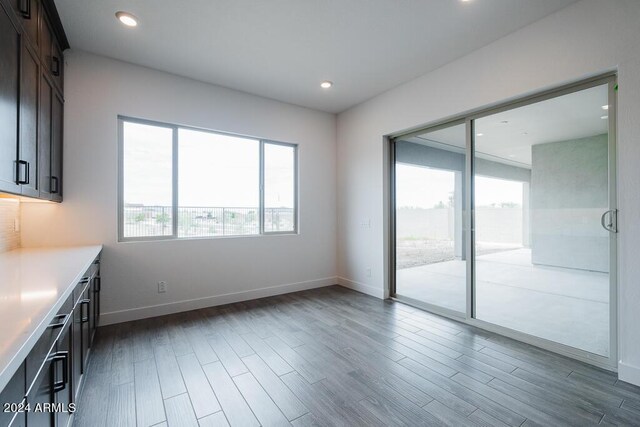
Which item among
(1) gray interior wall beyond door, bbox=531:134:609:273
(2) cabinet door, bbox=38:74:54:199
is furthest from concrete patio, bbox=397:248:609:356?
(2) cabinet door, bbox=38:74:54:199

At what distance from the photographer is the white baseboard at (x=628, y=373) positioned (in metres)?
2.03

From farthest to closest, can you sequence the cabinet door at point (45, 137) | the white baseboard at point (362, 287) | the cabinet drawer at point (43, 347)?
the white baseboard at point (362, 287) < the cabinet door at point (45, 137) < the cabinet drawer at point (43, 347)

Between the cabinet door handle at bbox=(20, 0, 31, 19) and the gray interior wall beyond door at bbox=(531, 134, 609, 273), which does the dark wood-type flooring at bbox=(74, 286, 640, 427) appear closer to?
the gray interior wall beyond door at bbox=(531, 134, 609, 273)

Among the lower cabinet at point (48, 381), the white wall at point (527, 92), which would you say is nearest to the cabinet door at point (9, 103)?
the lower cabinet at point (48, 381)

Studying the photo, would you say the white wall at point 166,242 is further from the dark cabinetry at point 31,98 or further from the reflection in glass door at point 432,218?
the reflection in glass door at point 432,218

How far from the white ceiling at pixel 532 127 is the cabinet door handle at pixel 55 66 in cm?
393

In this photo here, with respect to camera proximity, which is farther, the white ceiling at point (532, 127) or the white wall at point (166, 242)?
the white wall at point (166, 242)

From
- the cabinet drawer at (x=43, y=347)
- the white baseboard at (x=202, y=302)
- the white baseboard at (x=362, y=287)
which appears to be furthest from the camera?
the white baseboard at (x=362, y=287)

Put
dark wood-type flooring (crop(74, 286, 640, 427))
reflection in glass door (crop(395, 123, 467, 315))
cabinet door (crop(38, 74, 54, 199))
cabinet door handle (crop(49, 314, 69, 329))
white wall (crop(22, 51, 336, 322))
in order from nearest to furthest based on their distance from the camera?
cabinet door handle (crop(49, 314, 69, 329)) → dark wood-type flooring (crop(74, 286, 640, 427)) → cabinet door (crop(38, 74, 54, 199)) → white wall (crop(22, 51, 336, 322)) → reflection in glass door (crop(395, 123, 467, 315))

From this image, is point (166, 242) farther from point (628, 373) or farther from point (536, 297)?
point (628, 373)

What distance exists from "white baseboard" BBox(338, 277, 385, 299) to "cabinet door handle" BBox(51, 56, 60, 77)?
424 cm

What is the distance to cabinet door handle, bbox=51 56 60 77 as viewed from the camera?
253 centimetres

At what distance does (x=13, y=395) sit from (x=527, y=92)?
11.9 ft

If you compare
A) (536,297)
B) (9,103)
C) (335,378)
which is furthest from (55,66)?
(536,297)
